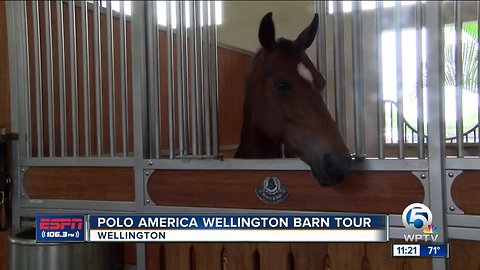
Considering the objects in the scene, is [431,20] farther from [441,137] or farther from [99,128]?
[99,128]

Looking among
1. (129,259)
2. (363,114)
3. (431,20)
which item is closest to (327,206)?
(363,114)

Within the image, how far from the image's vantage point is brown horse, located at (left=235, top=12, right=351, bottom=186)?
1.00 m

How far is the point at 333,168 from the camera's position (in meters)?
0.97

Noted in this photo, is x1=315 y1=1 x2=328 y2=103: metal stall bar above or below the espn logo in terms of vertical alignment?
above

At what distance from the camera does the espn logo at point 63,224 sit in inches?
46.7

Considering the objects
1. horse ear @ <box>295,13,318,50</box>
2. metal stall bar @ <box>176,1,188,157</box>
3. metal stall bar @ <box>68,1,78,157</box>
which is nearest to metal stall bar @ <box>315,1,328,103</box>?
horse ear @ <box>295,13,318,50</box>

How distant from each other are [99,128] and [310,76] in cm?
60

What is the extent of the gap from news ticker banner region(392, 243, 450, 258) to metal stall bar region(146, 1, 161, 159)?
2.15ft

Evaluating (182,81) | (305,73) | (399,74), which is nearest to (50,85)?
(182,81)

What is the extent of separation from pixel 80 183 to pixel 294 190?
0.63 metres

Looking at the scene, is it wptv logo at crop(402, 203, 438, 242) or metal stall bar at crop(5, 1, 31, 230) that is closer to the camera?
wptv logo at crop(402, 203, 438, 242)

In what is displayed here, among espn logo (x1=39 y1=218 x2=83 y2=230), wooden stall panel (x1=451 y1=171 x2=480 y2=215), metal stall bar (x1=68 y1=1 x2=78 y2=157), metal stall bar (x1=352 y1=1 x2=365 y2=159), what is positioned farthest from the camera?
metal stall bar (x1=68 y1=1 x2=78 y2=157)

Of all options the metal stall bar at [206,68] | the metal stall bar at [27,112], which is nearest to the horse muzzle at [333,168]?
the metal stall bar at [206,68]

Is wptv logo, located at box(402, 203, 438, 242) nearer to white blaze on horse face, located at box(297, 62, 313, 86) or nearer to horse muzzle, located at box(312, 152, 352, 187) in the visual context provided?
horse muzzle, located at box(312, 152, 352, 187)
